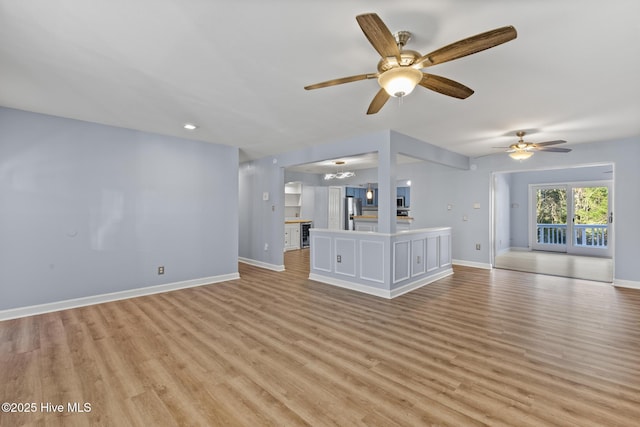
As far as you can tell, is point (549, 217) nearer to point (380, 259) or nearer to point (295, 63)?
point (380, 259)

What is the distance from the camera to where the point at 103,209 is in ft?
13.4

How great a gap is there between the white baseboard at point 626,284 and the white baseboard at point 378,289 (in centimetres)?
265

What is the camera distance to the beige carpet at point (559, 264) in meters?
5.64

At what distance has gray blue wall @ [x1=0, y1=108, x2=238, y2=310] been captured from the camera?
3.50 m

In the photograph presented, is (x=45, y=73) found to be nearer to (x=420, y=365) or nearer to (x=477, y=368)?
(x=420, y=365)

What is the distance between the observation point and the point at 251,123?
399cm

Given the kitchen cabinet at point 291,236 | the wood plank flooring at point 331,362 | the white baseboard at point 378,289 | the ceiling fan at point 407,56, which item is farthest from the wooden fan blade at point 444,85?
the kitchen cabinet at point 291,236

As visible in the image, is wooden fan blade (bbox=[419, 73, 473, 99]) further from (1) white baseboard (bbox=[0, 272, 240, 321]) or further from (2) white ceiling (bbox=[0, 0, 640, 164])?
(1) white baseboard (bbox=[0, 272, 240, 321])

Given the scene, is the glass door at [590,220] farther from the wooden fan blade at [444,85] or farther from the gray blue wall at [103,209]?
the gray blue wall at [103,209]

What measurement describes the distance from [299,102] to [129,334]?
9.98ft

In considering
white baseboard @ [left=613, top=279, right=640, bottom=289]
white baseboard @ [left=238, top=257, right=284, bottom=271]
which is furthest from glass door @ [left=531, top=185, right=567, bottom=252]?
white baseboard @ [left=238, top=257, right=284, bottom=271]

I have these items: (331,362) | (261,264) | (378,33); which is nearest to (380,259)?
(331,362)

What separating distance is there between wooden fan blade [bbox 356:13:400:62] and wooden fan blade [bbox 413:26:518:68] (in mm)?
211

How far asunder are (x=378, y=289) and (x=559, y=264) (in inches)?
204
